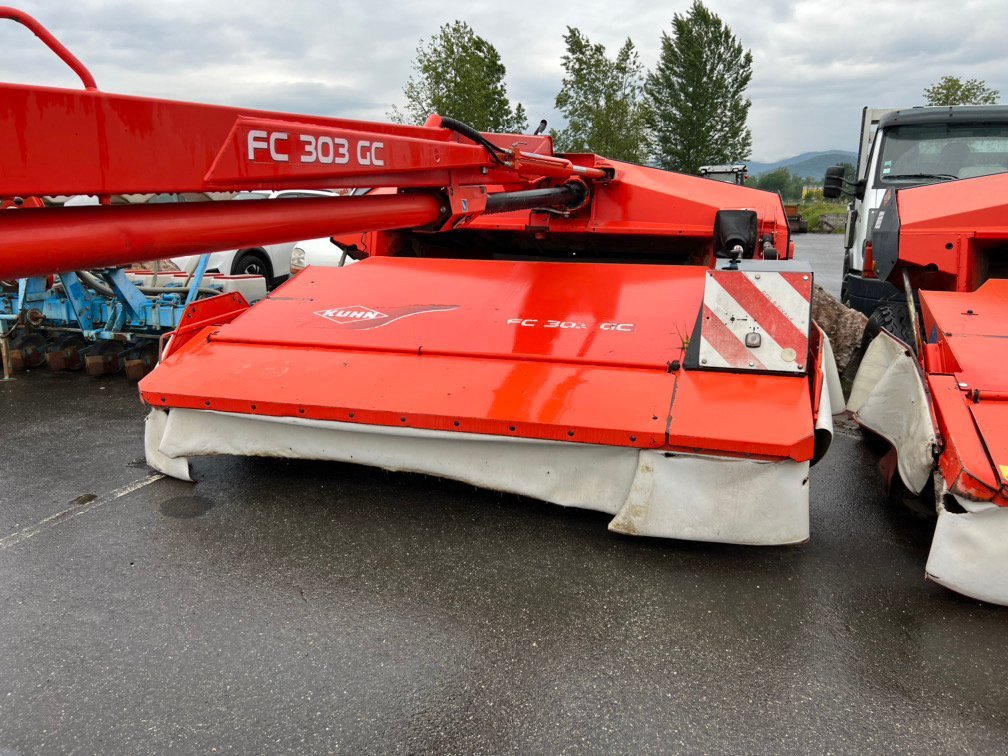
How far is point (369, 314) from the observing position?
3.82m

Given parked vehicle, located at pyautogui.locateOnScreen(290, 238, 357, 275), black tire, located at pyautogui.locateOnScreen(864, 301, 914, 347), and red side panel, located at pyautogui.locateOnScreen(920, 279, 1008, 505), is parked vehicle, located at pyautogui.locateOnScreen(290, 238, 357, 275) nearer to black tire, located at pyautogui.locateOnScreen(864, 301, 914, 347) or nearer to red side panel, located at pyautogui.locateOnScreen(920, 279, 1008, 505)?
black tire, located at pyautogui.locateOnScreen(864, 301, 914, 347)

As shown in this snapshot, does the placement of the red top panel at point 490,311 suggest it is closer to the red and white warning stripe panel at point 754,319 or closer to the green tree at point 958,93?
the red and white warning stripe panel at point 754,319

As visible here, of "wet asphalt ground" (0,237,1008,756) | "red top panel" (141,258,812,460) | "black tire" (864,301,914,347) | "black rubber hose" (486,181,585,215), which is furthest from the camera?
"black tire" (864,301,914,347)

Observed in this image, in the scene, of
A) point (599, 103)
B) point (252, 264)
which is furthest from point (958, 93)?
point (252, 264)

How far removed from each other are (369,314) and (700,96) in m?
35.4

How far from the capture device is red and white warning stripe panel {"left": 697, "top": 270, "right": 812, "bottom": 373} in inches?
122

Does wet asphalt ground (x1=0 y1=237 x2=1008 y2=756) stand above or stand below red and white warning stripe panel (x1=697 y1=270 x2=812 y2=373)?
below

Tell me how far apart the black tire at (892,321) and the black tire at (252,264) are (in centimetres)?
622

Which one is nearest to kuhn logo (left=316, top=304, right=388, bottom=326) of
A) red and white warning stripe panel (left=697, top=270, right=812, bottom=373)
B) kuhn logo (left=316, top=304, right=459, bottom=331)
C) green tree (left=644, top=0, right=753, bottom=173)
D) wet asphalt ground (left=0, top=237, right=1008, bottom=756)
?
kuhn logo (left=316, top=304, right=459, bottom=331)

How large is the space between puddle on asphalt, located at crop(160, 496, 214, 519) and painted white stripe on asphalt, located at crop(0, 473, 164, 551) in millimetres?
284

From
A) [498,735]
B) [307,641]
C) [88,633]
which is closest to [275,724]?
[307,641]

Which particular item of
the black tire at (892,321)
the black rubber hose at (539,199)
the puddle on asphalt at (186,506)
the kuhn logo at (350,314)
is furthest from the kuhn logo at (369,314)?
the black tire at (892,321)

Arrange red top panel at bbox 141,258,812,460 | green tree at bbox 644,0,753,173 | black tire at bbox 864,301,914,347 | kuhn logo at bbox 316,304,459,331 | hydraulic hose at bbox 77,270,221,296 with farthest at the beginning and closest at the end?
1. green tree at bbox 644,0,753,173
2. hydraulic hose at bbox 77,270,221,296
3. black tire at bbox 864,301,914,347
4. kuhn logo at bbox 316,304,459,331
5. red top panel at bbox 141,258,812,460

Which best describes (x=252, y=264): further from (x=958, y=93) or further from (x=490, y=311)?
(x=958, y=93)
